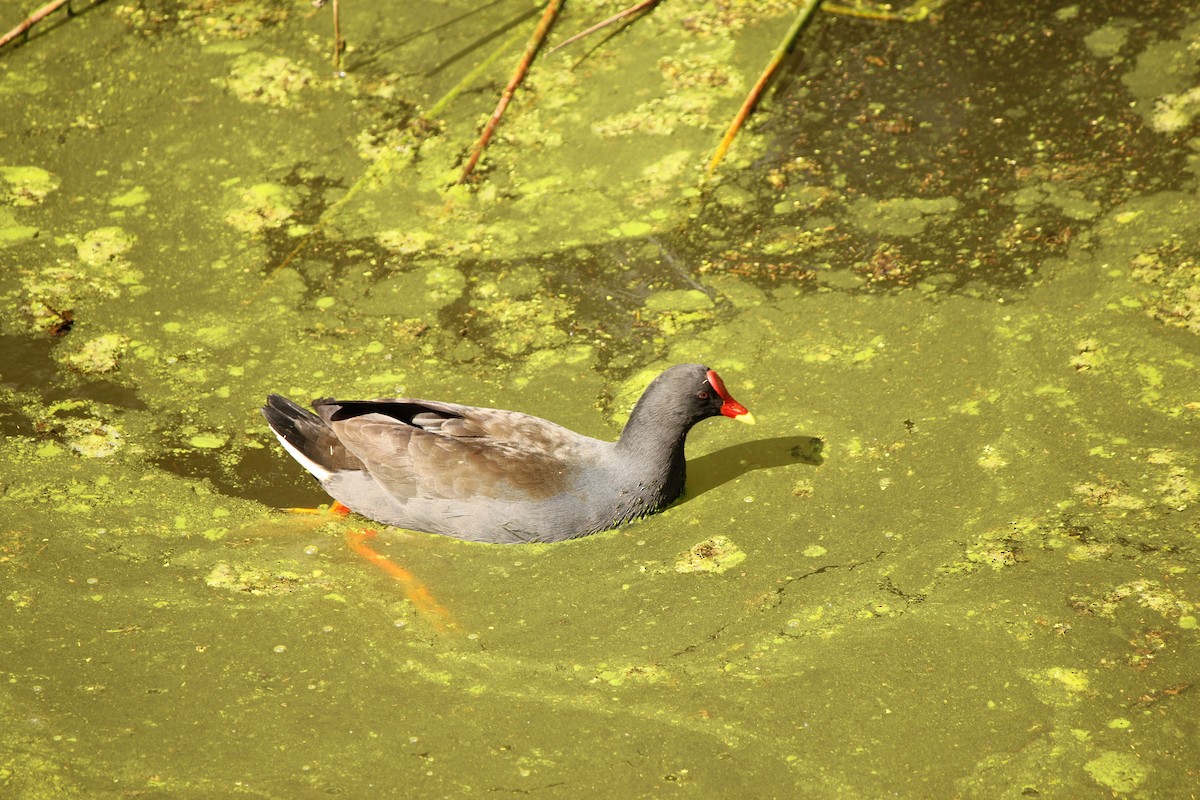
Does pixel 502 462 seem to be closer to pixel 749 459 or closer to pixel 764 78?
pixel 749 459

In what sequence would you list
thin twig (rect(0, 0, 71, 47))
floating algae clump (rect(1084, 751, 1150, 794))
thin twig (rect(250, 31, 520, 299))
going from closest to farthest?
floating algae clump (rect(1084, 751, 1150, 794)) → thin twig (rect(250, 31, 520, 299)) → thin twig (rect(0, 0, 71, 47))

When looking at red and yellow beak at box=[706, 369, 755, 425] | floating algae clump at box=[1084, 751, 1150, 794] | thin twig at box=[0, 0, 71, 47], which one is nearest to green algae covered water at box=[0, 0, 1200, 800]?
floating algae clump at box=[1084, 751, 1150, 794]

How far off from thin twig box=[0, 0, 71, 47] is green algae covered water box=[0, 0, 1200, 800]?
117 millimetres

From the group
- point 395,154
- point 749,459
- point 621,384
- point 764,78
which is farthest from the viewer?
point 764,78

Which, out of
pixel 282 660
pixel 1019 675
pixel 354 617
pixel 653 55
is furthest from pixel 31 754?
pixel 653 55

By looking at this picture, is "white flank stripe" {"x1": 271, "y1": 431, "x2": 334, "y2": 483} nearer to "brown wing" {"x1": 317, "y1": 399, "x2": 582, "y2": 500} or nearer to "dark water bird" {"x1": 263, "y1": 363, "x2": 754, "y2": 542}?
"dark water bird" {"x1": 263, "y1": 363, "x2": 754, "y2": 542}

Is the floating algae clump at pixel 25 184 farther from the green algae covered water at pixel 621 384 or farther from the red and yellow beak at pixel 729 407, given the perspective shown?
the red and yellow beak at pixel 729 407

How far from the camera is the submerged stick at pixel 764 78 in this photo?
4.95m

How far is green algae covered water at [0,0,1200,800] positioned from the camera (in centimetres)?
278

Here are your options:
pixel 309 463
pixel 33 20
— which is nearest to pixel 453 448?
pixel 309 463

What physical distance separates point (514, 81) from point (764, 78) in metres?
1.11

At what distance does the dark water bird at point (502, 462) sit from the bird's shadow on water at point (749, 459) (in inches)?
6.5

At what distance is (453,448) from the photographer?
3.46 metres

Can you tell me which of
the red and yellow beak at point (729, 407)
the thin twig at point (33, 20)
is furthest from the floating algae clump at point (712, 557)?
the thin twig at point (33, 20)
